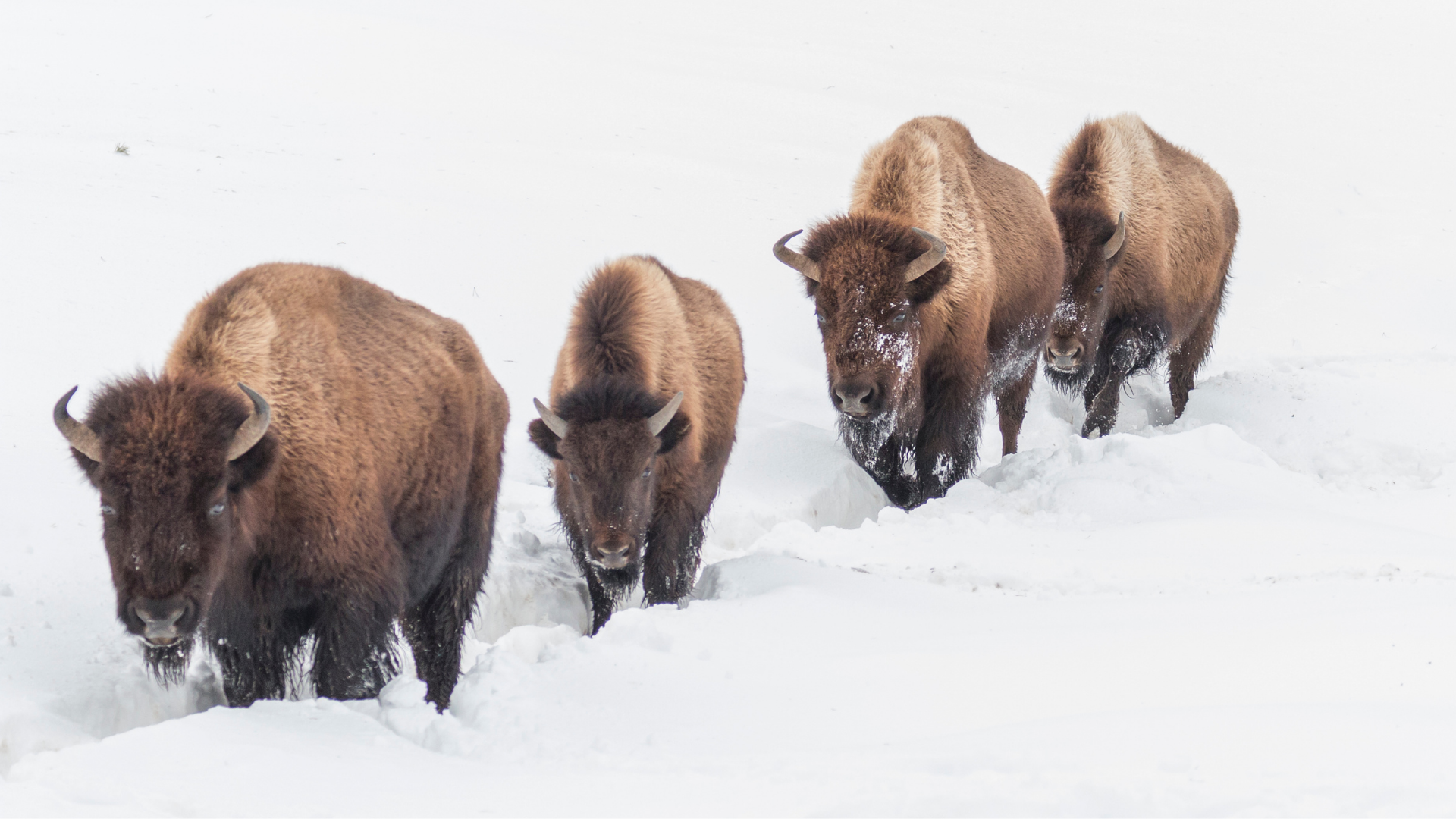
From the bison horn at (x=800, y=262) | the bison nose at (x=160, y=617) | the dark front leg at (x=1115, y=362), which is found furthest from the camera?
the dark front leg at (x=1115, y=362)

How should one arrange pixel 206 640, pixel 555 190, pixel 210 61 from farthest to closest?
1. pixel 210 61
2. pixel 555 190
3. pixel 206 640

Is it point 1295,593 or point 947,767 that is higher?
point 947,767

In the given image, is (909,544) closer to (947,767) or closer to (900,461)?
(900,461)

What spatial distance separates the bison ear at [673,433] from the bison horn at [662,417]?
86mm

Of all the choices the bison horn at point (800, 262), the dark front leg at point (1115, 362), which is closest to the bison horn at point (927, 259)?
the bison horn at point (800, 262)

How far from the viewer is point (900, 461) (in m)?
7.42

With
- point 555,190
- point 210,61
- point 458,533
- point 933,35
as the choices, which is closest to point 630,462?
point 458,533

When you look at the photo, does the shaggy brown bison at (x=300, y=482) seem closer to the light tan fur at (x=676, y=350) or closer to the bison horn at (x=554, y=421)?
the bison horn at (x=554, y=421)

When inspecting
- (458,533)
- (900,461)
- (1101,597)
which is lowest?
(900,461)

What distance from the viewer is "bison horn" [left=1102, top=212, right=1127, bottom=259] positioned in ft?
27.7

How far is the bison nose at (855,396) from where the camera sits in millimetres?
6266

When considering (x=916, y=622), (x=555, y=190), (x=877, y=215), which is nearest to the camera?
(x=916, y=622)

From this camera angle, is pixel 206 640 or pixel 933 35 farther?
pixel 933 35

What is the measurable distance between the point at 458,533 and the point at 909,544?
7.35ft
